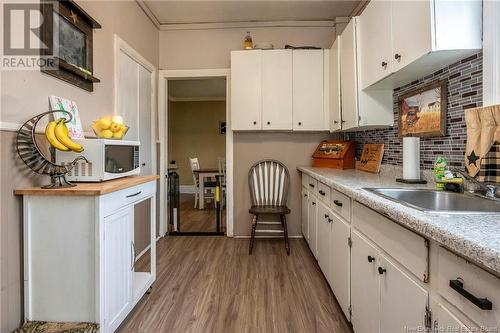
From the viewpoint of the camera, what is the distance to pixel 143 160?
294cm

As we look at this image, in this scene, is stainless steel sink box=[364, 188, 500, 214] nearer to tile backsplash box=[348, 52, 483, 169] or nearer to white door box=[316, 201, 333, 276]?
tile backsplash box=[348, 52, 483, 169]

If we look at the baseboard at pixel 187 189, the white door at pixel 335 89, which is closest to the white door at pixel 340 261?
the white door at pixel 335 89

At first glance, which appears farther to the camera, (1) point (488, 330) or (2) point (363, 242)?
(2) point (363, 242)

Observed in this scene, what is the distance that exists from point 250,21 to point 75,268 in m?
3.14

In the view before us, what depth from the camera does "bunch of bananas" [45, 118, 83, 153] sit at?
134 centimetres

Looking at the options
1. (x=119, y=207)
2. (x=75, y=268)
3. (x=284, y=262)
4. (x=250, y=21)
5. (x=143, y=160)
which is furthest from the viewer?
(x=250, y=21)

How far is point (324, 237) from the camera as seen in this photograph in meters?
2.09

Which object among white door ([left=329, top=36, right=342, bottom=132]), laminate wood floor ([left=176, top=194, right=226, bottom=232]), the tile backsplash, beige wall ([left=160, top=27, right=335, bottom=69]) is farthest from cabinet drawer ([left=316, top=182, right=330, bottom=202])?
beige wall ([left=160, top=27, right=335, bottom=69])

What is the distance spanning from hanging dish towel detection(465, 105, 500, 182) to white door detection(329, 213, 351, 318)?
0.69 m

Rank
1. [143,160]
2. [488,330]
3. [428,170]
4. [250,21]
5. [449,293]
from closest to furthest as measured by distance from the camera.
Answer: [488,330] < [449,293] < [428,170] < [143,160] < [250,21]

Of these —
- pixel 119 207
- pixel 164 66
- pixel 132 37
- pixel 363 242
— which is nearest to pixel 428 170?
pixel 363 242

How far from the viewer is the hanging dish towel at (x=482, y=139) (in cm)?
122

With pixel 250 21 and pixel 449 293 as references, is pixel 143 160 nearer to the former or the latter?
pixel 250 21

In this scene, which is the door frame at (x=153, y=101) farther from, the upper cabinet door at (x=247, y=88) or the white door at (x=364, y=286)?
the white door at (x=364, y=286)
